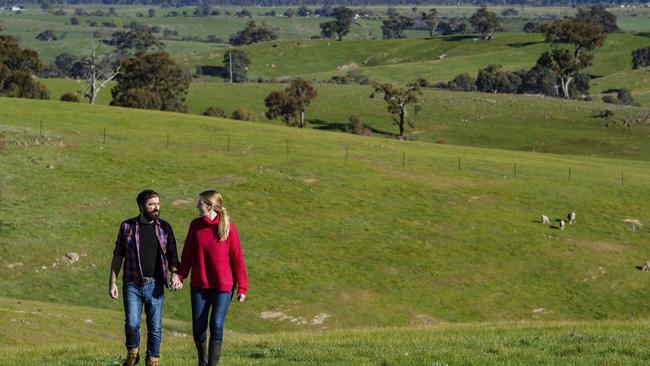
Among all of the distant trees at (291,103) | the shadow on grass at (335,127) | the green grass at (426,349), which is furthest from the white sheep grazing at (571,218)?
the distant trees at (291,103)

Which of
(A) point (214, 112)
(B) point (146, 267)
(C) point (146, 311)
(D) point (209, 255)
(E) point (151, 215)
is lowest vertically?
(A) point (214, 112)

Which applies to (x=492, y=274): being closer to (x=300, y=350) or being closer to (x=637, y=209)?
(x=637, y=209)

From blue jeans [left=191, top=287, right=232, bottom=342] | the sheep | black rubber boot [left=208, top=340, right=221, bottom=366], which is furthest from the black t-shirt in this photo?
the sheep

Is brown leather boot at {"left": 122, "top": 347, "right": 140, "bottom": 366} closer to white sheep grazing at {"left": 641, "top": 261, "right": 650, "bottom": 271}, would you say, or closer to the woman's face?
the woman's face

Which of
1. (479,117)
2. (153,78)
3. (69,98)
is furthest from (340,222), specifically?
(479,117)

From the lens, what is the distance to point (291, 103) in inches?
6078

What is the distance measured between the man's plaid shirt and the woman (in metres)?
0.35

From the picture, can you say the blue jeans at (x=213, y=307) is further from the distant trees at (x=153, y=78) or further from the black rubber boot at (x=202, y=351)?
the distant trees at (x=153, y=78)

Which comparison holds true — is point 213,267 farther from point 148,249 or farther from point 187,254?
point 148,249

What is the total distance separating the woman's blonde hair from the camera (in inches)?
662

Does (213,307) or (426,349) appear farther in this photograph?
(426,349)

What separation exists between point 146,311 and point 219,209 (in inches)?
93.9

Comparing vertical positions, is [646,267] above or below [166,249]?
below

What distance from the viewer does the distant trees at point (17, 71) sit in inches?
5797
